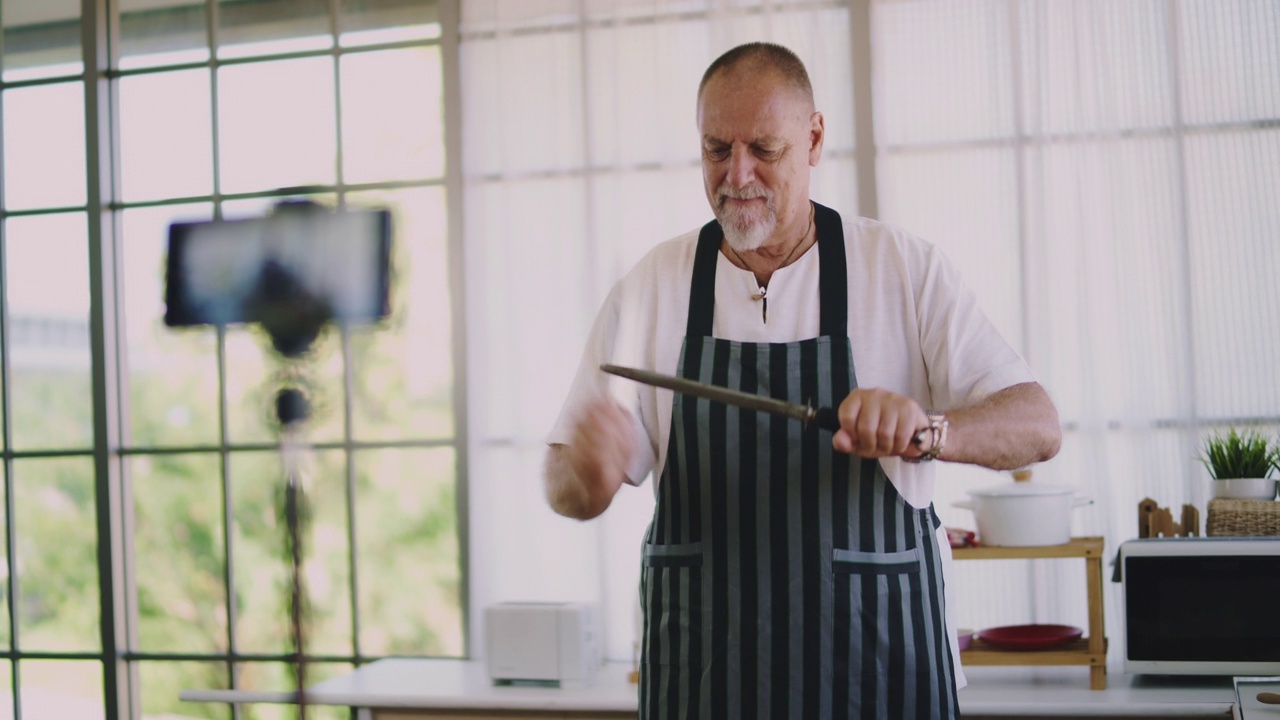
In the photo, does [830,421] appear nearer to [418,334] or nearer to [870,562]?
[870,562]

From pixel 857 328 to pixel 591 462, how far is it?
43 cm

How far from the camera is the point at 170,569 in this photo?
4.52m

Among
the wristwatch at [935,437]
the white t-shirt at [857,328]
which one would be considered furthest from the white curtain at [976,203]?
the wristwatch at [935,437]

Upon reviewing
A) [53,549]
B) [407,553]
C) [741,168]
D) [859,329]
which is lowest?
[407,553]

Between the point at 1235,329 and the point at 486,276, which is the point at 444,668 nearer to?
the point at 486,276

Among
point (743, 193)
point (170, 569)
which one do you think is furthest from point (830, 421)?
point (170, 569)

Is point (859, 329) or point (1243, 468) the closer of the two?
point (859, 329)

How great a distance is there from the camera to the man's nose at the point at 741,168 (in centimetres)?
156

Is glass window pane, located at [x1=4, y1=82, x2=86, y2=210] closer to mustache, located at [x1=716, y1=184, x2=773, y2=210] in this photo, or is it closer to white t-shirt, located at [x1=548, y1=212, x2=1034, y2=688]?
white t-shirt, located at [x1=548, y1=212, x2=1034, y2=688]

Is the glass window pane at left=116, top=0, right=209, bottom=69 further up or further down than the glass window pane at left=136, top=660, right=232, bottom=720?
further up

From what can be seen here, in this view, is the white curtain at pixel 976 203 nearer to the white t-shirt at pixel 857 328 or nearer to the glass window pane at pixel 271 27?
the glass window pane at pixel 271 27

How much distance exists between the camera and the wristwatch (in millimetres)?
1316

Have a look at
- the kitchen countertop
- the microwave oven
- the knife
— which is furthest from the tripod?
the microwave oven

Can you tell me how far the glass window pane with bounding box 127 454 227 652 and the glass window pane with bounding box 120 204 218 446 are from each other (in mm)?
113
